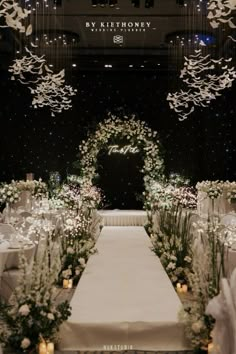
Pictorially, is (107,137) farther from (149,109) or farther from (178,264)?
(178,264)

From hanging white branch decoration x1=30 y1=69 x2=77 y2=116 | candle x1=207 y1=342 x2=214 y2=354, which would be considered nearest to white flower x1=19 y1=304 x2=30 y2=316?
candle x1=207 y1=342 x2=214 y2=354

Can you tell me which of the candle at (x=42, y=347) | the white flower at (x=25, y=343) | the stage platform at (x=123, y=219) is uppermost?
the white flower at (x=25, y=343)

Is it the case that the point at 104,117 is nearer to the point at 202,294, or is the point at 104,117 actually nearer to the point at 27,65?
→ the point at 27,65

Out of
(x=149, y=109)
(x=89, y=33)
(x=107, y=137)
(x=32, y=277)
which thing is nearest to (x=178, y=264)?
(x=32, y=277)

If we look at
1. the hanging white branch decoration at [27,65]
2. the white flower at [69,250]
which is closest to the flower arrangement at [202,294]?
the white flower at [69,250]

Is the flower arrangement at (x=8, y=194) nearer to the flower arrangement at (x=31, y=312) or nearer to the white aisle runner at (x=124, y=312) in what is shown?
the white aisle runner at (x=124, y=312)

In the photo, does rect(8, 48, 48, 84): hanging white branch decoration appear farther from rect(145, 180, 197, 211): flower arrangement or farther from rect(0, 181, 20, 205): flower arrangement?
rect(145, 180, 197, 211): flower arrangement

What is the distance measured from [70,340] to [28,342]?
627mm

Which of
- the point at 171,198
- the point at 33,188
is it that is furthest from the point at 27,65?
the point at 171,198

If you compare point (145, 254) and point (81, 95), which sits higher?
point (81, 95)

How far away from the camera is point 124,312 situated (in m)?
4.43

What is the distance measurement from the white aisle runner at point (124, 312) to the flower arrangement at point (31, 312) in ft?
1.45

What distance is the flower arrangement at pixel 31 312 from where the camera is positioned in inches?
140

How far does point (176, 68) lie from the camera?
519 inches
